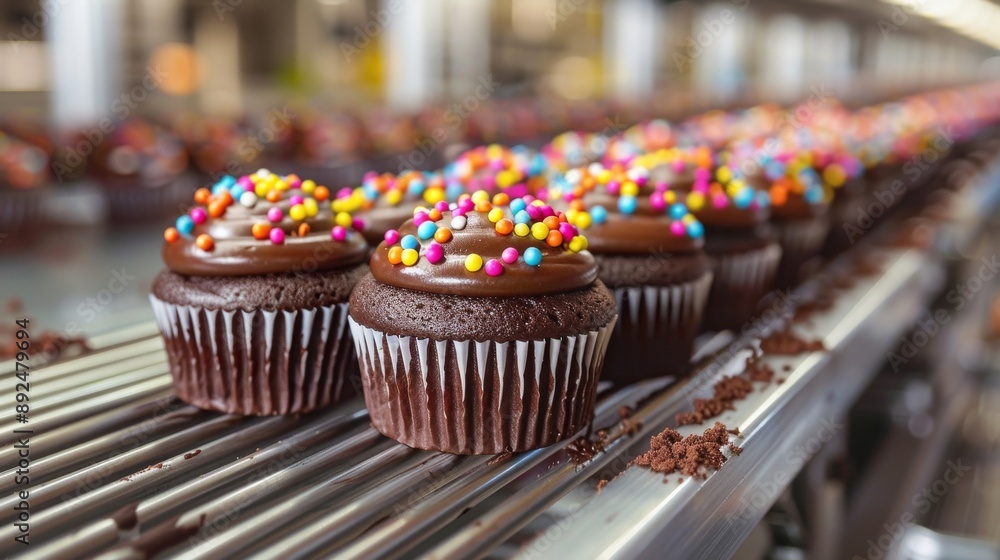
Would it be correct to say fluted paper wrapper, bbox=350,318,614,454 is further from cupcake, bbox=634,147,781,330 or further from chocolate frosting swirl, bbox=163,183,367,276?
cupcake, bbox=634,147,781,330

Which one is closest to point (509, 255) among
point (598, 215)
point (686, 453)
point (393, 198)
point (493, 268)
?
point (493, 268)

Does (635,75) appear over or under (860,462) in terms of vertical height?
over

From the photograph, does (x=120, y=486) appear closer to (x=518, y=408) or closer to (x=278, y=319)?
(x=278, y=319)

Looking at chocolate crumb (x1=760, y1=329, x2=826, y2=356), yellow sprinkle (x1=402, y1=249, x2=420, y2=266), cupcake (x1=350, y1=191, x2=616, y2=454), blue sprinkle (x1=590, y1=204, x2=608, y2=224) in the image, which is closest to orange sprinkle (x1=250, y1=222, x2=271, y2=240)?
cupcake (x1=350, y1=191, x2=616, y2=454)

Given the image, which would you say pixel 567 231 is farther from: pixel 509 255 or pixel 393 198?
pixel 393 198

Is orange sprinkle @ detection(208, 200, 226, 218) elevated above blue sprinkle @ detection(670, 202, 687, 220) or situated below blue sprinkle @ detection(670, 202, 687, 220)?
above

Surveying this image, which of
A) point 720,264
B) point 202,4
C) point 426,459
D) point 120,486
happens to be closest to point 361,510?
point 426,459
